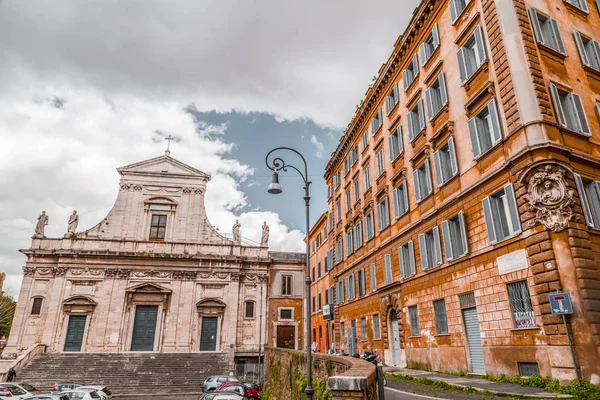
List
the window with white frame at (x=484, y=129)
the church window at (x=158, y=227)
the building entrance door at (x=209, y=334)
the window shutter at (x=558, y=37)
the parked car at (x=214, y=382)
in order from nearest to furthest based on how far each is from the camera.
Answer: the window with white frame at (x=484, y=129) → the window shutter at (x=558, y=37) → the parked car at (x=214, y=382) → the building entrance door at (x=209, y=334) → the church window at (x=158, y=227)

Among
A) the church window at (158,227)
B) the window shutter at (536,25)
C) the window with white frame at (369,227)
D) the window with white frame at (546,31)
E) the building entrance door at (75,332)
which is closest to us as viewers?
the window shutter at (536,25)

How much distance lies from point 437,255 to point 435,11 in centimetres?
1158

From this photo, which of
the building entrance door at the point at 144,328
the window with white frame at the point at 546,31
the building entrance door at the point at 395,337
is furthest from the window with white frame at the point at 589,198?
the building entrance door at the point at 144,328

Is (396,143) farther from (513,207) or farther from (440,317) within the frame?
(513,207)

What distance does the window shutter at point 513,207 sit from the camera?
1175 cm

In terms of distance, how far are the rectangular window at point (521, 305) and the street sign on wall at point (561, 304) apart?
1.11 meters

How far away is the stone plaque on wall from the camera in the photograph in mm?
11492

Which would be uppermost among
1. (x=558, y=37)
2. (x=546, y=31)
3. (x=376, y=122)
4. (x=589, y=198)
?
(x=376, y=122)

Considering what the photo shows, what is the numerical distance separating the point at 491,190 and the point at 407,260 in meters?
6.94

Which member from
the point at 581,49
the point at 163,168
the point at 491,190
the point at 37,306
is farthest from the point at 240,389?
the point at 163,168

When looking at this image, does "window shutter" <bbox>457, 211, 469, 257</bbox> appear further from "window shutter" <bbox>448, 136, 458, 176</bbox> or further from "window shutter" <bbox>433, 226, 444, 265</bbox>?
"window shutter" <bbox>448, 136, 458, 176</bbox>

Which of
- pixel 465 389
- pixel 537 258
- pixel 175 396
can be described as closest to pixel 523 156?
pixel 537 258

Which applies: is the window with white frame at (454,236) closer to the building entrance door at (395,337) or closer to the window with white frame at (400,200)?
the window with white frame at (400,200)

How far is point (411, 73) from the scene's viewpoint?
66.0 ft
